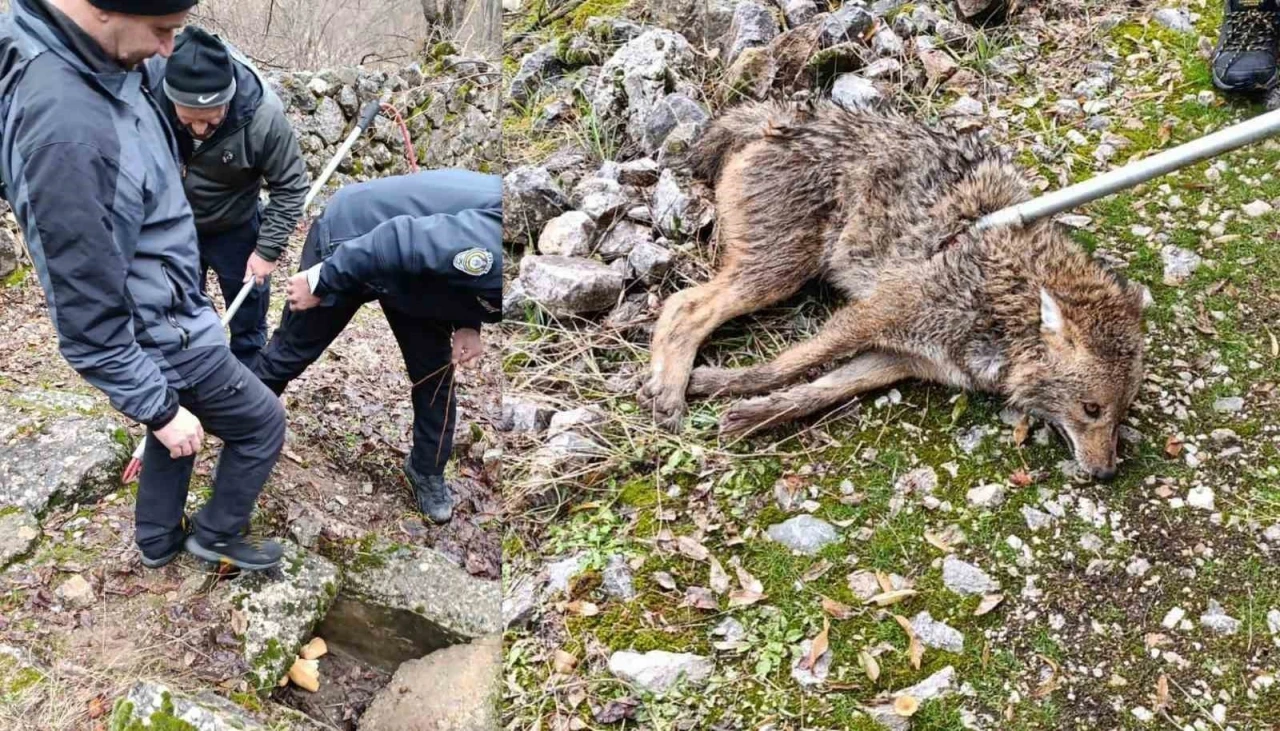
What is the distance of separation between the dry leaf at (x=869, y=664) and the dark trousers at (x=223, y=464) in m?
2.41

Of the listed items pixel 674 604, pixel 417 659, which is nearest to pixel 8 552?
pixel 417 659

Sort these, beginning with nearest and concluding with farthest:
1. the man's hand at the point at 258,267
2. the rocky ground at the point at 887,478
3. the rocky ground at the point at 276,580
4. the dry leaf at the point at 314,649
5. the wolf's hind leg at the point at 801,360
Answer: the rocky ground at the point at 887,478, the rocky ground at the point at 276,580, the dry leaf at the point at 314,649, the wolf's hind leg at the point at 801,360, the man's hand at the point at 258,267

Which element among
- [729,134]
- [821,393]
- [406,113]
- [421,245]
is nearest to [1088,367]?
[821,393]

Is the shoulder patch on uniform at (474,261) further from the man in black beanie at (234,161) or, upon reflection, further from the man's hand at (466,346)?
the man in black beanie at (234,161)

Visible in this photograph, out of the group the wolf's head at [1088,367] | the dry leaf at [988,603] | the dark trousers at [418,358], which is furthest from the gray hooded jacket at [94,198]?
the wolf's head at [1088,367]

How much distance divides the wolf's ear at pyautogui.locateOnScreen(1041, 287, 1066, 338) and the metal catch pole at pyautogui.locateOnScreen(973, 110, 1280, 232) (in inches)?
16.7

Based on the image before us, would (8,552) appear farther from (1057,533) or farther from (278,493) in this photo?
(1057,533)

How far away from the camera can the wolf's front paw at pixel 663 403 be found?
150 inches

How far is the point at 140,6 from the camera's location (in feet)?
8.38

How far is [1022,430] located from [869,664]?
1.34 meters

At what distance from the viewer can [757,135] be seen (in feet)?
15.1

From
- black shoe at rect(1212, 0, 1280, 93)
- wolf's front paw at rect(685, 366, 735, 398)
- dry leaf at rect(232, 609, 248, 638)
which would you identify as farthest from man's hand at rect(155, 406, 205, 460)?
black shoe at rect(1212, 0, 1280, 93)

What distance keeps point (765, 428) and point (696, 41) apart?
3.08 m

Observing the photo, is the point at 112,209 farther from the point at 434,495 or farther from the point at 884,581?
the point at 884,581
